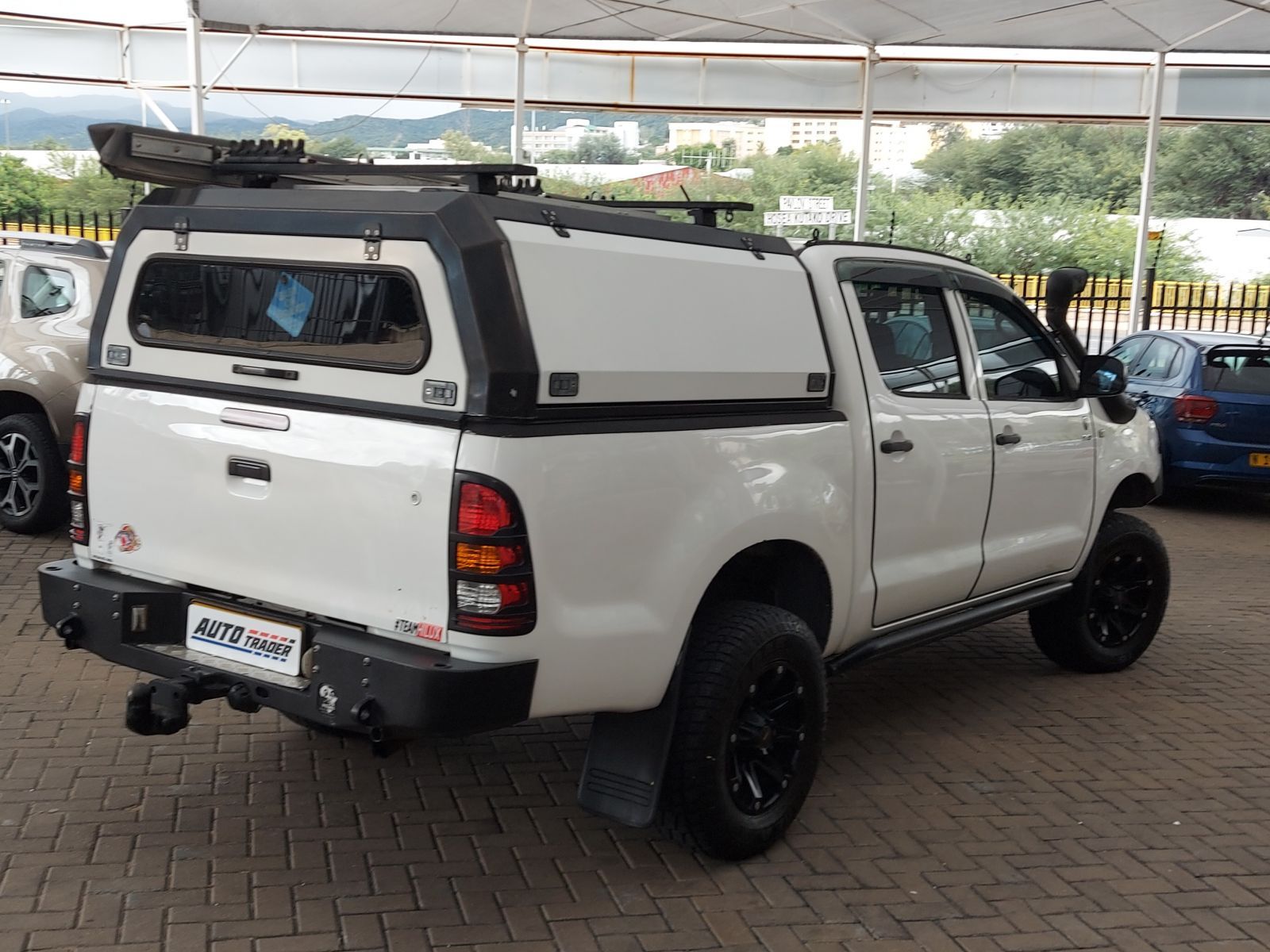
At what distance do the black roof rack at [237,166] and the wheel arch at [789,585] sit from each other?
1.53 m

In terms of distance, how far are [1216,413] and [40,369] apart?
913 cm

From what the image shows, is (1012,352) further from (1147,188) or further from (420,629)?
(1147,188)

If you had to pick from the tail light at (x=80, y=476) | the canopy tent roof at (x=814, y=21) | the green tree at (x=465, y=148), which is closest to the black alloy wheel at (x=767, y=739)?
the tail light at (x=80, y=476)

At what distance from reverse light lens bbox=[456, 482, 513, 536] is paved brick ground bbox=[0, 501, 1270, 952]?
47.1 inches

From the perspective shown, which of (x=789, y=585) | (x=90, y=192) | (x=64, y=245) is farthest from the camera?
(x=90, y=192)

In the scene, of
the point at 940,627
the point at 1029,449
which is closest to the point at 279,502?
the point at 940,627

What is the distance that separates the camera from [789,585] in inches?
184

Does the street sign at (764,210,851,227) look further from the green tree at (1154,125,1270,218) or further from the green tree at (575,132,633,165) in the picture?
the green tree at (1154,125,1270,218)

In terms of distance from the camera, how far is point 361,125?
61.3 feet

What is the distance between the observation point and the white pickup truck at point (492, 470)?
346 cm

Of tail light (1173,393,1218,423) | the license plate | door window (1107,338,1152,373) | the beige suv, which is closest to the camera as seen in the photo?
the license plate

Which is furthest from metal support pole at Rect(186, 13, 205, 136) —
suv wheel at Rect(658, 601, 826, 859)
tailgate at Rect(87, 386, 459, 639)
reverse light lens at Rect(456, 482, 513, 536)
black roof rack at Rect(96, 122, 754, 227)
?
reverse light lens at Rect(456, 482, 513, 536)

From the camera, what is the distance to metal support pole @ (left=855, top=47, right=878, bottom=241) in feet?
54.7

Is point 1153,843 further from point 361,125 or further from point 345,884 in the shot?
point 361,125
